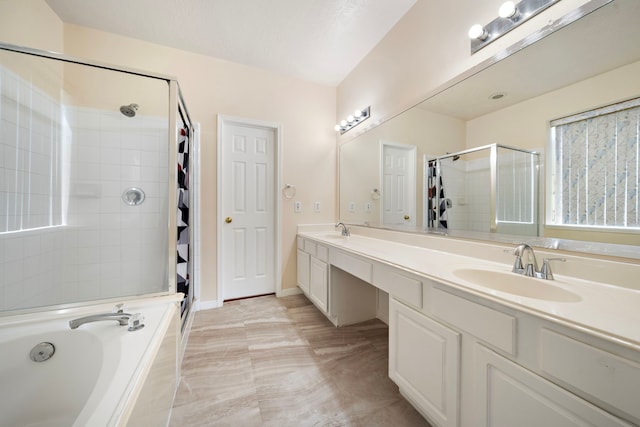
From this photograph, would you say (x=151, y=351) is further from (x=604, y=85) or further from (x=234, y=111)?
(x=234, y=111)

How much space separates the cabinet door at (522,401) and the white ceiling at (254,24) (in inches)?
90.7

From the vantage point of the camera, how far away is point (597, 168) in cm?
91

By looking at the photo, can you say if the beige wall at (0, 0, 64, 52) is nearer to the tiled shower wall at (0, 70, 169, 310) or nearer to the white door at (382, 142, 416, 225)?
the tiled shower wall at (0, 70, 169, 310)

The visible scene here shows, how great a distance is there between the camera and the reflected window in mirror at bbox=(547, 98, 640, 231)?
Result: 83 centimetres

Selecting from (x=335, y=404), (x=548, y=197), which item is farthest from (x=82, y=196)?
(x=548, y=197)

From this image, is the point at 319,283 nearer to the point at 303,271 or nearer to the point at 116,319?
the point at 303,271

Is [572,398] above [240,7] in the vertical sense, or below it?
below

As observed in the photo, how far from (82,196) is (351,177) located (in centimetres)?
236

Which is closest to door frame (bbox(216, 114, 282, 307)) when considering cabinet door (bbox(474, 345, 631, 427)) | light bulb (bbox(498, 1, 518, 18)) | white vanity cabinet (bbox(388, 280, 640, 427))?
white vanity cabinet (bbox(388, 280, 640, 427))

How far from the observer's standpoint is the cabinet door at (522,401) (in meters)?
0.59

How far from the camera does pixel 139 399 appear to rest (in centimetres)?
71

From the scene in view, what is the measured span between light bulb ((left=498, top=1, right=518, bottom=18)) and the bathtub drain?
2573 mm

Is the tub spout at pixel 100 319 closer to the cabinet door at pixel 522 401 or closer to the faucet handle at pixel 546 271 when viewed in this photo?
the cabinet door at pixel 522 401

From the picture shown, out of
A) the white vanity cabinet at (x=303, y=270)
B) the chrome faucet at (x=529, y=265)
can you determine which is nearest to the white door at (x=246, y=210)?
the white vanity cabinet at (x=303, y=270)
